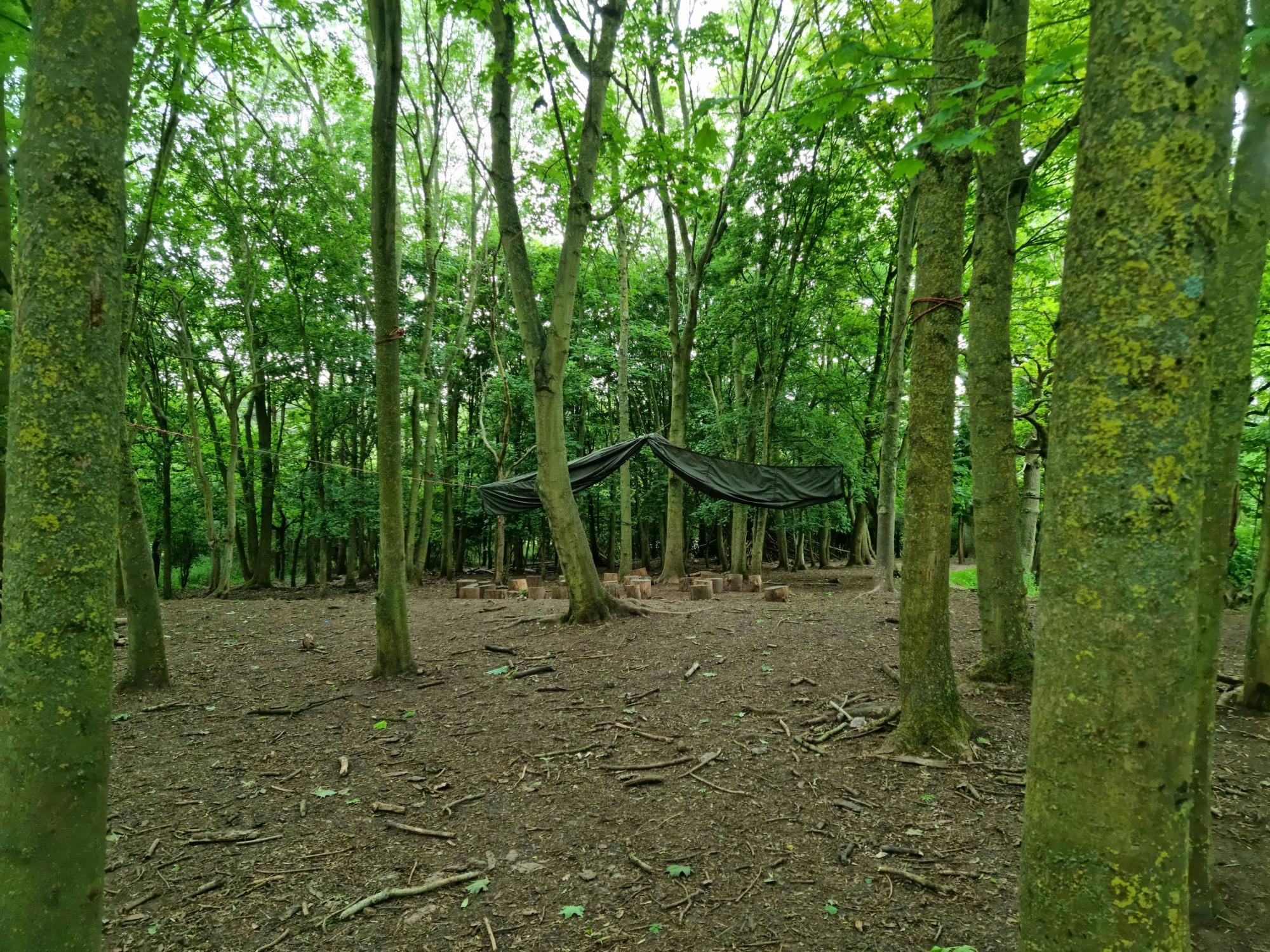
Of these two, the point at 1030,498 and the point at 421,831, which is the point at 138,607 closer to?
the point at 421,831

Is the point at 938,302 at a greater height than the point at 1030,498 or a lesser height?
greater

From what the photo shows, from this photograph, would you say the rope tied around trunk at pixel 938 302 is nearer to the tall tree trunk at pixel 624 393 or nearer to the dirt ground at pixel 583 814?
the dirt ground at pixel 583 814

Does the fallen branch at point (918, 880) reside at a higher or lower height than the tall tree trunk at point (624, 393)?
lower

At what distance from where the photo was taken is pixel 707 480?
721 cm

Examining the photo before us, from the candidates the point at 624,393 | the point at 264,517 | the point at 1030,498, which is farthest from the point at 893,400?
the point at 264,517

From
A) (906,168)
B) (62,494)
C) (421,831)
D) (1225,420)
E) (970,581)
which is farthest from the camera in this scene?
(970,581)

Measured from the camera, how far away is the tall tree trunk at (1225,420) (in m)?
1.47

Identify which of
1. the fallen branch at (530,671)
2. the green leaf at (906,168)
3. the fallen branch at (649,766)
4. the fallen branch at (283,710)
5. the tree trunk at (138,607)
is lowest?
the fallen branch at (283,710)

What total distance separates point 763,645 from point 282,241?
350 inches

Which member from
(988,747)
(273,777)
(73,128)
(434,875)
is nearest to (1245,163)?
(988,747)

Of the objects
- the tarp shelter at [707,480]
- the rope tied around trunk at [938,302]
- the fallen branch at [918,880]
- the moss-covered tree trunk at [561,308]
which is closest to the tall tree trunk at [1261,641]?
the rope tied around trunk at [938,302]

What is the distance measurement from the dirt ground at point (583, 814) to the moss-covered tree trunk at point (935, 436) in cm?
29

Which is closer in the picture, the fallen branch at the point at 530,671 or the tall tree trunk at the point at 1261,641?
the tall tree trunk at the point at 1261,641

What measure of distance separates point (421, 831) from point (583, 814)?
0.60 meters
